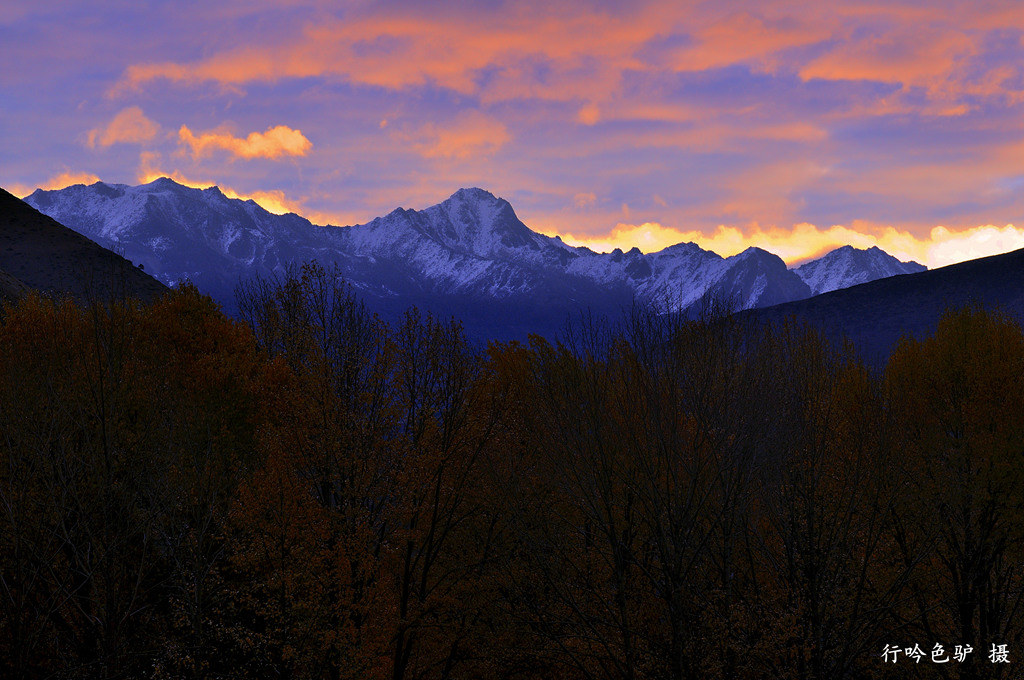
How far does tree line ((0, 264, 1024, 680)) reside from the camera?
72.6ft

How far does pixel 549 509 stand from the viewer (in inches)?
1277

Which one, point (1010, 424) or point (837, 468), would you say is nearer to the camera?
point (837, 468)

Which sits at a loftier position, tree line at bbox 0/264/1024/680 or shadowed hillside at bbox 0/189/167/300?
shadowed hillside at bbox 0/189/167/300

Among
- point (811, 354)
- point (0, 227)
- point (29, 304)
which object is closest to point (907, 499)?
point (811, 354)

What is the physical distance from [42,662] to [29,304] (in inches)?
1111

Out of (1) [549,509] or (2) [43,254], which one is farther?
(2) [43,254]

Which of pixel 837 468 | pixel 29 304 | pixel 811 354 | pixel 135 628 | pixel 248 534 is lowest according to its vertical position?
pixel 135 628

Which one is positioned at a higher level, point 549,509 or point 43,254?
point 43,254

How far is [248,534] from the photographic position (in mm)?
28047

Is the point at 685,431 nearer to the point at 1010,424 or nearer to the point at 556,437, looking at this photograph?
the point at 556,437

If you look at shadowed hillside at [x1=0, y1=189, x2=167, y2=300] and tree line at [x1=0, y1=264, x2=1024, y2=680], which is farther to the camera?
shadowed hillside at [x1=0, y1=189, x2=167, y2=300]

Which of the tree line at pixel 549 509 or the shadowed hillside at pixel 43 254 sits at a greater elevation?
the shadowed hillside at pixel 43 254

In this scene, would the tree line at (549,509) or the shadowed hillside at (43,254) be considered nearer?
the tree line at (549,509)

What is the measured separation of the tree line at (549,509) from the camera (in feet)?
72.6
